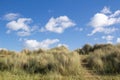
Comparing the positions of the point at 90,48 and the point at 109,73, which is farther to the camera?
the point at 90,48

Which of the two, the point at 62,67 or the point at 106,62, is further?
the point at 106,62

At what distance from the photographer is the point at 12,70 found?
17344 millimetres

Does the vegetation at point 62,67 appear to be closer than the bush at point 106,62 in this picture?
Yes

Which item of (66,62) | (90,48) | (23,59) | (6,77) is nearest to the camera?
(6,77)

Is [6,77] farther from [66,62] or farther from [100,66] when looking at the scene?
[100,66]

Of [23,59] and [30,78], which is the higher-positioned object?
[23,59]

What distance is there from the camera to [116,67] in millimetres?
17156

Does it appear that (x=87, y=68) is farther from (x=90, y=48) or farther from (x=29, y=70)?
→ (x=90, y=48)

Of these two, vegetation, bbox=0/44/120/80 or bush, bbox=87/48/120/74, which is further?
bush, bbox=87/48/120/74

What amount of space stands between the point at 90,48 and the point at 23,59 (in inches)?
572

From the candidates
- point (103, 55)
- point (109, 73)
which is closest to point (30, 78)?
point (109, 73)

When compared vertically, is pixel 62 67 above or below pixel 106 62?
below

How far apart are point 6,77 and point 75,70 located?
3.89 meters

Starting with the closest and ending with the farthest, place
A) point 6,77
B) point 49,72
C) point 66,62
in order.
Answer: point 6,77, point 49,72, point 66,62
